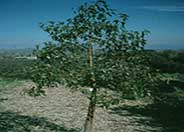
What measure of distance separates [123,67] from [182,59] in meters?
20.1

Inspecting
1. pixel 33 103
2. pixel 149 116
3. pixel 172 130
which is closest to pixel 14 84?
pixel 33 103

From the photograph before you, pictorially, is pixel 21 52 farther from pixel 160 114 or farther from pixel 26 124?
pixel 26 124

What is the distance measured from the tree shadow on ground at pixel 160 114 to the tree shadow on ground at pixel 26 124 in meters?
3.10

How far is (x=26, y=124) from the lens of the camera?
32.9 feet

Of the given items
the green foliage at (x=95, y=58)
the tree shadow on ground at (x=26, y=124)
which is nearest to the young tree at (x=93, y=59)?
the green foliage at (x=95, y=58)

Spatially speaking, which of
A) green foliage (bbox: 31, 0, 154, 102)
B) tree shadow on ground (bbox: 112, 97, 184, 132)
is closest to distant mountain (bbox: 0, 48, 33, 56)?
green foliage (bbox: 31, 0, 154, 102)

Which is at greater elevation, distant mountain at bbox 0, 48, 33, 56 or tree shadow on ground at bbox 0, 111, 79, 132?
distant mountain at bbox 0, 48, 33, 56

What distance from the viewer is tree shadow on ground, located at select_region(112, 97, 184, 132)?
35.9ft

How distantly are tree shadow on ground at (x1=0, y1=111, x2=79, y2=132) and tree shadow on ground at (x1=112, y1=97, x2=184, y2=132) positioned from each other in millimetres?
3102

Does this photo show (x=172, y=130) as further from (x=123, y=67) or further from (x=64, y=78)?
(x=64, y=78)

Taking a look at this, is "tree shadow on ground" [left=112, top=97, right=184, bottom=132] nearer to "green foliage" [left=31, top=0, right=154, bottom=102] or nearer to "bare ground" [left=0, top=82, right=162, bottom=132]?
"bare ground" [left=0, top=82, right=162, bottom=132]

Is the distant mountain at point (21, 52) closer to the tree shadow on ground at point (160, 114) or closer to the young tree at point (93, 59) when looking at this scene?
the young tree at point (93, 59)

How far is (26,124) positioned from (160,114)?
545cm

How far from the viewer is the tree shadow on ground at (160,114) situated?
1095 centimetres
